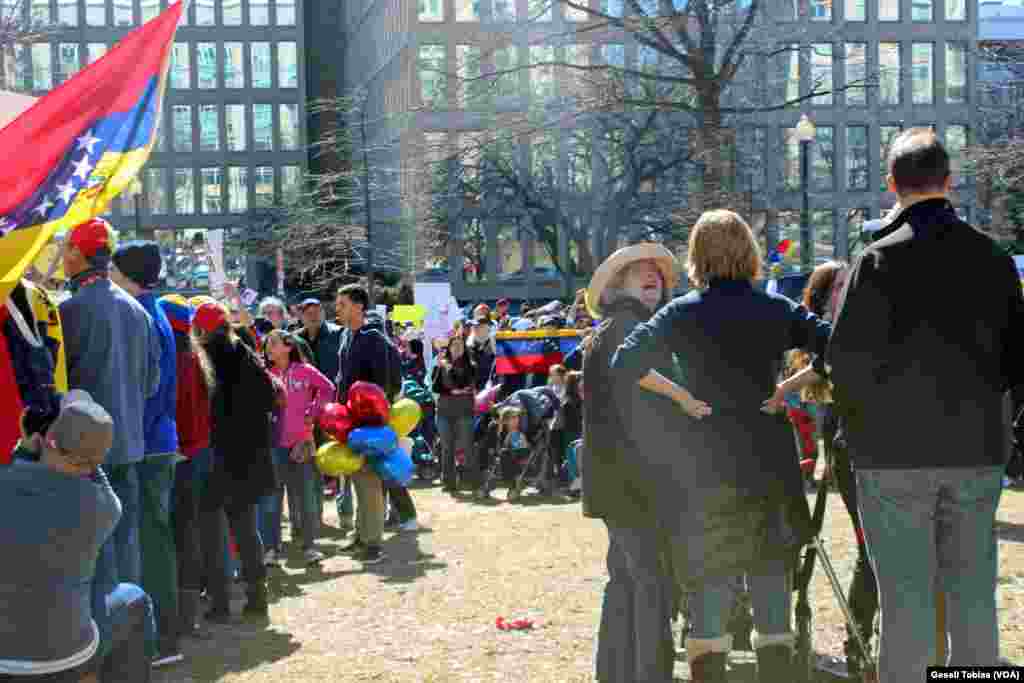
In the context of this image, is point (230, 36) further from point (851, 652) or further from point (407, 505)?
point (851, 652)

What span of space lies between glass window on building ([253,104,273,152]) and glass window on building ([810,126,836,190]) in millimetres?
34572

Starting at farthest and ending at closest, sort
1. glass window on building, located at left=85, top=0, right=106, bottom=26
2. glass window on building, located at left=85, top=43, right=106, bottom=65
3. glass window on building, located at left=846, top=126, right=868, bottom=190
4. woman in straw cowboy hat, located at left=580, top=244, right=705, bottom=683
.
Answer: glass window on building, located at left=85, top=0, right=106, bottom=26, glass window on building, located at left=85, top=43, right=106, bottom=65, glass window on building, located at left=846, top=126, right=868, bottom=190, woman in straw cowboy hat, located at left=580, top=244, right=705, bottom=683

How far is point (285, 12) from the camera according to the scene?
9156cm

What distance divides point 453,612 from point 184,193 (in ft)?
278

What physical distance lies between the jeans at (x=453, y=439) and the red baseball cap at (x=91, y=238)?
9.88 meters

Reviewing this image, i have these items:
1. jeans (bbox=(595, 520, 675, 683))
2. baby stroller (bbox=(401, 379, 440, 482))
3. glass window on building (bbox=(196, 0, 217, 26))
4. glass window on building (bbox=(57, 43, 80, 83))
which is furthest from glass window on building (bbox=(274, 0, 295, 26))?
jeans (bbox=(595, 520, 675, 683))

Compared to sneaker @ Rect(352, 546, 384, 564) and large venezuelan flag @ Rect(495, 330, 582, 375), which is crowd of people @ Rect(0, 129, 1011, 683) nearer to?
sneaker @ Rect(352, 546, 384, 564)

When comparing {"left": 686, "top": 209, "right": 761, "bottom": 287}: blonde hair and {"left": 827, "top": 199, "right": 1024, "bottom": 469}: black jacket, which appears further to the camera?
{"left": 686, "top": 209, "right": 761, "bottom": 287}: blonde hair

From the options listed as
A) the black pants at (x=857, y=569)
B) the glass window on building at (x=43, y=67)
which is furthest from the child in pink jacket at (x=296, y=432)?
the glass window on building at (x=43, y=67)

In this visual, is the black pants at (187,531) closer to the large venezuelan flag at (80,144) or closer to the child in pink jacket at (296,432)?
the large venezuelan flag at (80,144)

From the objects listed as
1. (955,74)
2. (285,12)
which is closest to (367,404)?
(955,74)

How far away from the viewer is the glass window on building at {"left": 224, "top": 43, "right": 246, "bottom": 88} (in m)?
90.9

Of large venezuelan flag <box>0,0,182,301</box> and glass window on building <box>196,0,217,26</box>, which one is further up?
glass window on building <box>196,0,217,26</box>

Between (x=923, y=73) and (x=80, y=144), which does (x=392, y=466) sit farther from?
(x=923, y=73)
